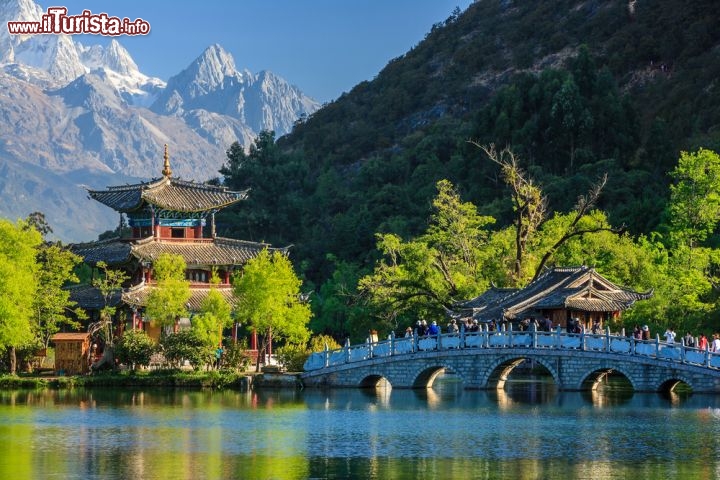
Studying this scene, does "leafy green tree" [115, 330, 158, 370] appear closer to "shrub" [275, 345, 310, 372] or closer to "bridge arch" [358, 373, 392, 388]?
"shrub" [275, 345, 310, 372]

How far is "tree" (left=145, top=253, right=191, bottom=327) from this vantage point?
6672cm

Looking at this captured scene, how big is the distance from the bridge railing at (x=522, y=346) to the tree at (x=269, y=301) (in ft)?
14.5

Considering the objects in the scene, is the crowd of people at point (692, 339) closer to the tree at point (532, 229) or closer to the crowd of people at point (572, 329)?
the crowd of people at point (572, 329)

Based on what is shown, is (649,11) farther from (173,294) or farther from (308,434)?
(308,434)

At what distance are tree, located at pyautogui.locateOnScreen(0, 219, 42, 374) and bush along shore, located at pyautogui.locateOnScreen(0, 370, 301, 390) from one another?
190 centimetres

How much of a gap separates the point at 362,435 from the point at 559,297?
Answer: 72.3 feet

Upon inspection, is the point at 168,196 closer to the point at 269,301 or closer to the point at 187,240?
the point at 187,240

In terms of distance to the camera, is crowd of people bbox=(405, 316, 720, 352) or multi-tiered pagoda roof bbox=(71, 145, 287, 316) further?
multi-tiered pagoda roof bbox=(71, 145, 287, 316)

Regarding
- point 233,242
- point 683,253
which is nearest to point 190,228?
point 233,242

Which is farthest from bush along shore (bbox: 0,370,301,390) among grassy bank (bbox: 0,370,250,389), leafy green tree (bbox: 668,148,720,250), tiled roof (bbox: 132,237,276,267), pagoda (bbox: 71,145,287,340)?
leafy green tree (bbox: 668,148,720,250)

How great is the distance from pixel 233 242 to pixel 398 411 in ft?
94.4

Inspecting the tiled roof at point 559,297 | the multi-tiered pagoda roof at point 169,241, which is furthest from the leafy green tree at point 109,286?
the tiled roof at point 559,297

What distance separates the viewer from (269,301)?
6650 cm

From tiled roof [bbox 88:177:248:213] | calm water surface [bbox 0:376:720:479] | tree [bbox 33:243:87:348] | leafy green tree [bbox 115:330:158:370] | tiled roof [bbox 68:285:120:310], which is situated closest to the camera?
calm water surface [bbox 0:376:720:479]
